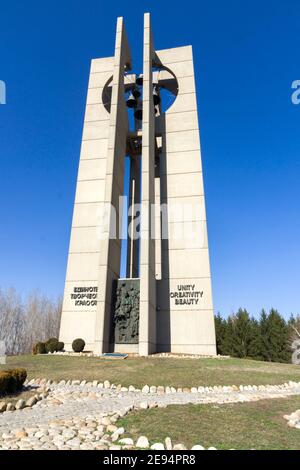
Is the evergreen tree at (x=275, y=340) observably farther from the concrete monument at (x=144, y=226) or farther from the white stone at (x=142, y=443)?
the white stone at (x=142, y=443)

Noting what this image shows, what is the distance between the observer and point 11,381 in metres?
9.40

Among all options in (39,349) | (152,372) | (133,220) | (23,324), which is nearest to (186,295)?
(133,220)

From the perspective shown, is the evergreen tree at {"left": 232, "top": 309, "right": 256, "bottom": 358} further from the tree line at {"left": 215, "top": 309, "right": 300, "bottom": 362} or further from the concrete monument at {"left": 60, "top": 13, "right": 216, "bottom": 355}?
the concrete monument at {"left": 60, "top": 13, "right": 216, "bottom": 355}

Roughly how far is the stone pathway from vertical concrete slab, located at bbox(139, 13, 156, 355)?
7.92 meters

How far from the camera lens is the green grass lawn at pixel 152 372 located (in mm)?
11711

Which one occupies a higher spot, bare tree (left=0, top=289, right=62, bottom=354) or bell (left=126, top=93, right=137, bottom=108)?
bell (left=126, top=93, right=137, bottom=108)

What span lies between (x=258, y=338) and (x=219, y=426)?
3493 centimetres

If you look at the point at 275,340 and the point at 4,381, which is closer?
the point at 4,381

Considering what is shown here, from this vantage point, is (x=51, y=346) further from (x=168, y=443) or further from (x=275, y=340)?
(x=275, y=340)

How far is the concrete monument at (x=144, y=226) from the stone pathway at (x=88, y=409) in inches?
321

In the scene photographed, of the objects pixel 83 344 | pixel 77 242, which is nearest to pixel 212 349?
pixel 83 344

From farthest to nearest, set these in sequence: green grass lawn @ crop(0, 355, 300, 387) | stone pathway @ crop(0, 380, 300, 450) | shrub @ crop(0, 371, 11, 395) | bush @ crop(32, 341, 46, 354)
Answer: bush @ crop(32, 341, 46, 354) → green grass lawn @ crop(0, 355, 300, 387) → shrub @ crop(0, 371, 11, 395) → stone pathway @ crop(0, 380, 300, 450)

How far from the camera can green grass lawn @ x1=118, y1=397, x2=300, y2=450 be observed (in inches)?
214

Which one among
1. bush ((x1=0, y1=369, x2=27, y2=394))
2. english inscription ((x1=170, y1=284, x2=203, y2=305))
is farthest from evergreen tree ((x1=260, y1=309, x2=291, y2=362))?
bush ((x1=0, y1=369, x2=27, y2=394))
